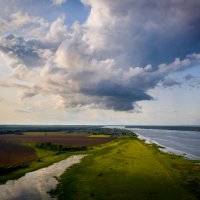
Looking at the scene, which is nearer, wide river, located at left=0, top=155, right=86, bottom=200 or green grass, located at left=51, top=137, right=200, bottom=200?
wide river, located at left=0, top=155, right=86, bottom=200

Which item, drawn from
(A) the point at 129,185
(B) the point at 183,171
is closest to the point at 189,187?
(A) the point at 129,185

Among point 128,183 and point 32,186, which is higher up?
point 128,183

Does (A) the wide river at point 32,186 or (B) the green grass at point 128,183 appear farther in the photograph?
(B) the green grass at point 128,183

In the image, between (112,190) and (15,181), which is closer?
(112,190)

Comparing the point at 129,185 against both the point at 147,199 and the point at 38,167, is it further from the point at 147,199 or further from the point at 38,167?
the point at 38,167

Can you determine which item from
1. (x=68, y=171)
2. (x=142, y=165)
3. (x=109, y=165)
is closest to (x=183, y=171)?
(x=142, y=165)

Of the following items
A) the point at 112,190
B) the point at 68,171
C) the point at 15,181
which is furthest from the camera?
the point at 68,171

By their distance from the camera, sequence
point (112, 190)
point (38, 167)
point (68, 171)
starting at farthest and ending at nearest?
point (38, 167) → point (68, 171) → point (112, 190)

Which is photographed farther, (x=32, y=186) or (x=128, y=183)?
(x=128, y=183)
